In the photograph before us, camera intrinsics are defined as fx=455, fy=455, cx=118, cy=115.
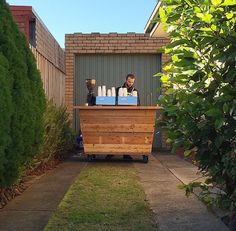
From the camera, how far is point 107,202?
232 inches

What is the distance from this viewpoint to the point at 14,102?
582 centimetres

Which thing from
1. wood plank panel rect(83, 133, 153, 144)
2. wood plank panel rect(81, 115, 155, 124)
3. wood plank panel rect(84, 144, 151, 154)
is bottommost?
wood plank panel rect(84, 144, 151, 154)

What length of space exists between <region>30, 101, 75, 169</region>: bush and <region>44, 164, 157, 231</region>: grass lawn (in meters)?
1.18

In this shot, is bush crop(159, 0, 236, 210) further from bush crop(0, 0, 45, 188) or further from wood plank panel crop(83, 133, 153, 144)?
wood plank panel crop(83, 133, 153, 144)

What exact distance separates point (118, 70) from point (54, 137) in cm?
492

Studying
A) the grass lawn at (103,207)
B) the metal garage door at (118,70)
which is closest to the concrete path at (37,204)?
the grass lawn at (103,207)

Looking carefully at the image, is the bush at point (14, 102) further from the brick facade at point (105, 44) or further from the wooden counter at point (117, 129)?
the brick facade at point (105, 44)

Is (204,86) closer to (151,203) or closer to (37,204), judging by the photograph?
(151,203)

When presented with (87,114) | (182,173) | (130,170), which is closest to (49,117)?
(87,114)

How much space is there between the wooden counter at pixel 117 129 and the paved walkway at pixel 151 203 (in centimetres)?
77

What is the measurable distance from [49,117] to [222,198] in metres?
5.70

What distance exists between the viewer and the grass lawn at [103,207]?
4.81m

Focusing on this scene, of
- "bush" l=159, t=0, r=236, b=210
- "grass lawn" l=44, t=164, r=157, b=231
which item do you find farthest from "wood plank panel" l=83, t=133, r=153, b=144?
"bush" l=159, t=0, r=236, b=210

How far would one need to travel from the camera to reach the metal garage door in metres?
13.9
